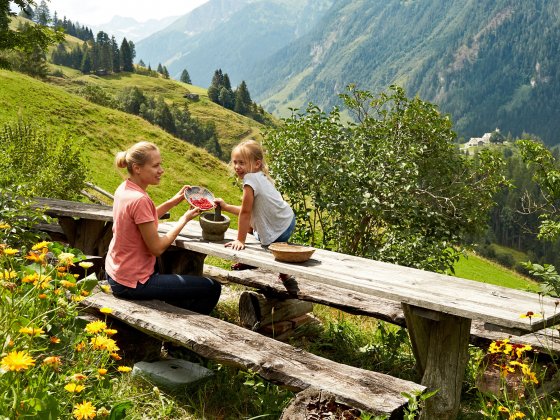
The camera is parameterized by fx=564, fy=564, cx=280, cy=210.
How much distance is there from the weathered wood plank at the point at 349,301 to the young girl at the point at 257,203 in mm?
590

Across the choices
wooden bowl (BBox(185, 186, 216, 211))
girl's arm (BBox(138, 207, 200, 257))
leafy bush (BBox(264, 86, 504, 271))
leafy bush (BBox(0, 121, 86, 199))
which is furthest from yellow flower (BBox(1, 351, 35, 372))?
leafy bush (BBox(0, 121, 86, 199))

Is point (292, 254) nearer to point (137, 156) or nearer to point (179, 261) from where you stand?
point (137, 156)

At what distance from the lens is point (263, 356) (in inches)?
155

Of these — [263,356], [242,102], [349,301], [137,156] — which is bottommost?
[263,356]

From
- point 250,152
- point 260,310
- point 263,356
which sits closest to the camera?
point 263,356

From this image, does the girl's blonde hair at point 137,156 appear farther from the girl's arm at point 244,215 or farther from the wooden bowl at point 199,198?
the girl's arm at point 244,215

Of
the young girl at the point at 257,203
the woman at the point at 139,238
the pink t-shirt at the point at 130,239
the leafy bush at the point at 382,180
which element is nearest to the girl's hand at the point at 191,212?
the woman at the point at 139,238

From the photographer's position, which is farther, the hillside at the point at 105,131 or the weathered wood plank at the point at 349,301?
the hillside at the point at 105,131

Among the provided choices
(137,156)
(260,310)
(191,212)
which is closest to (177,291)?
(191,212)

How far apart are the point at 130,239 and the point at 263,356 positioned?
1.74 meters

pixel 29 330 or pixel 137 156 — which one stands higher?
pixel 137 156

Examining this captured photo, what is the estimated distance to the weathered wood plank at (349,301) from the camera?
16.7 ft

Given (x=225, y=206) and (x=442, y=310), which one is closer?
(x=442, y=310)

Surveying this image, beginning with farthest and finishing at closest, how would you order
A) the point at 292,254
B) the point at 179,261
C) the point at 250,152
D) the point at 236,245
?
the point at 179,261, the point at 250,152, the point at 236,245, the point at 292,254
